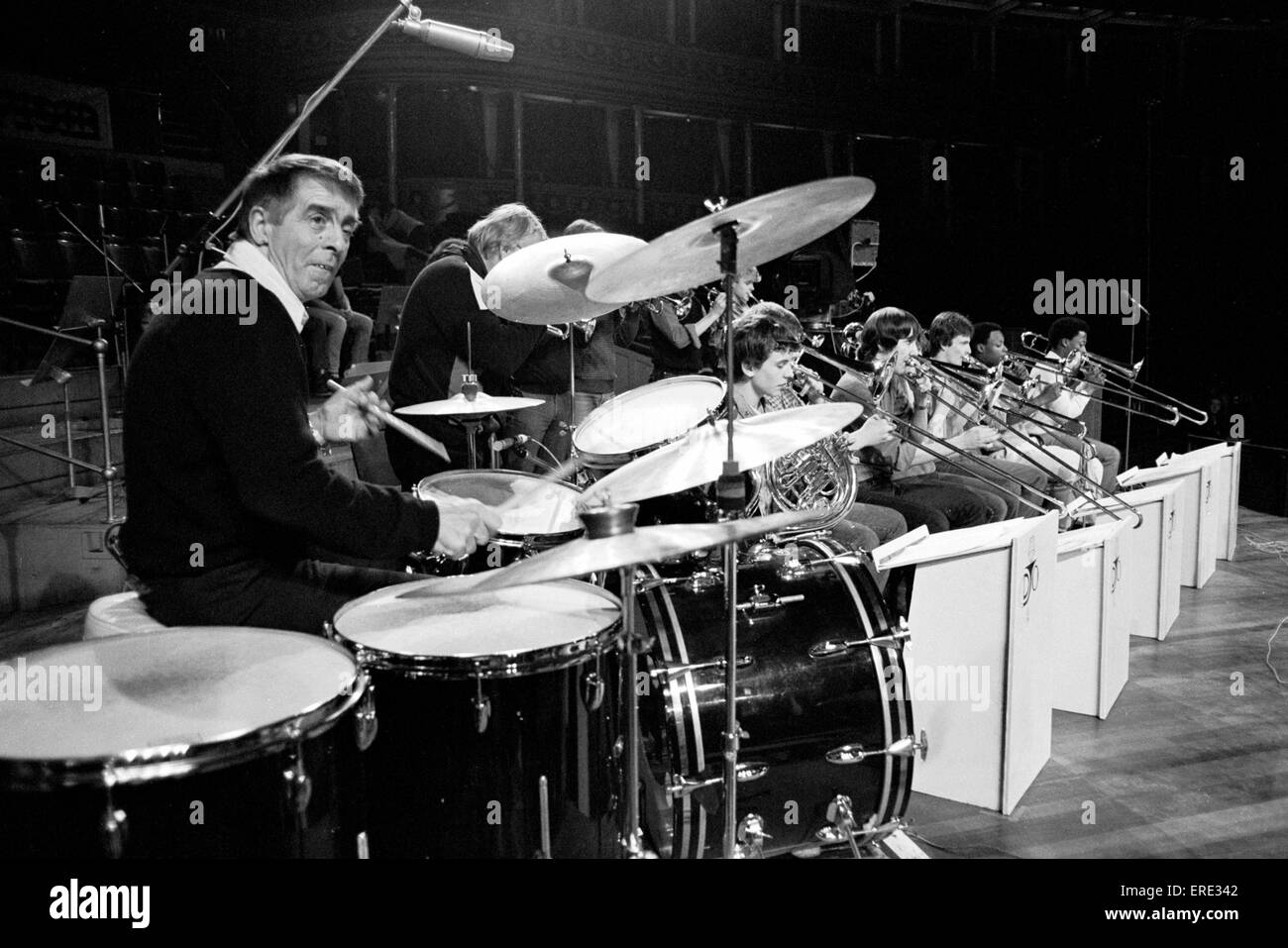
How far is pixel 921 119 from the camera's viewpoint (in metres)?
10.4

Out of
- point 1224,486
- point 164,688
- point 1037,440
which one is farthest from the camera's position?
point 1224,486

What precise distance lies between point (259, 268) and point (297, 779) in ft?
3.35

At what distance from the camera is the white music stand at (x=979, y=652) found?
275 centimetres

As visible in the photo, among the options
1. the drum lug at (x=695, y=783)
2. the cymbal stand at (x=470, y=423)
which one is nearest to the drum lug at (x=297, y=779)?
the drum lug at (x=695, y=783)

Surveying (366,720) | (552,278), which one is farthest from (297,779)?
(552,278)

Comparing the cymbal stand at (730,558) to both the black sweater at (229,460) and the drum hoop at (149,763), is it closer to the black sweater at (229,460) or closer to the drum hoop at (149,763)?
the black sweater at (229,460)

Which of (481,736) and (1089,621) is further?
(1089,621)

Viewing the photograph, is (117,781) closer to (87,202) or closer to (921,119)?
(87,202)

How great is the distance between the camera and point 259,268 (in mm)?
1993

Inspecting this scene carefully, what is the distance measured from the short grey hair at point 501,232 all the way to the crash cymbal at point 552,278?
74 cm

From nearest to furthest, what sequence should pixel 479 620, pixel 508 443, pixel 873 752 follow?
pixel 479 620 → pixel 873 752 → pixel 508 443

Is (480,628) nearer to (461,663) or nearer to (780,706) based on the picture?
(461,663)

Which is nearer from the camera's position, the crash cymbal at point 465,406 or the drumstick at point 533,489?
the drumstick at point 533,489
